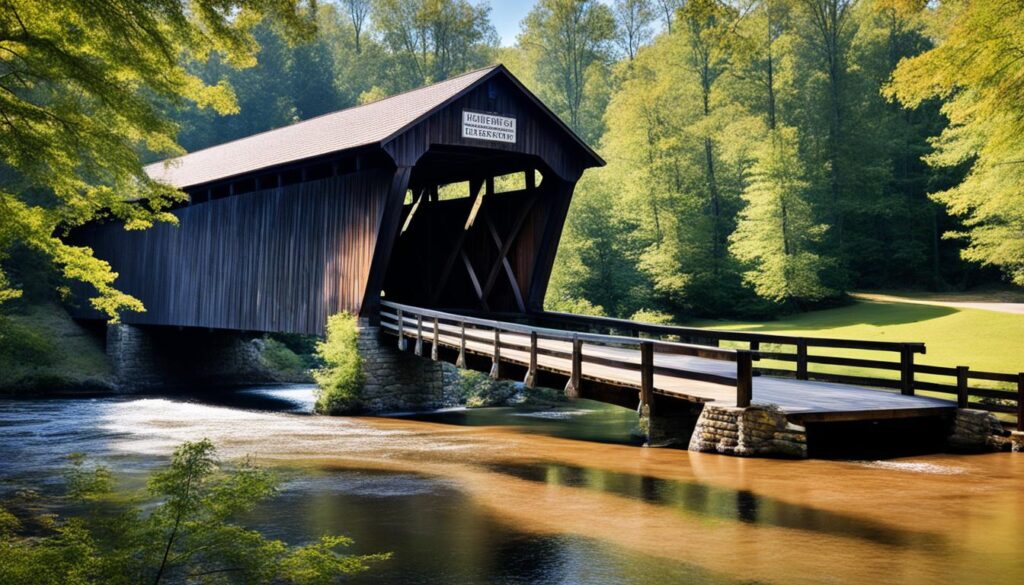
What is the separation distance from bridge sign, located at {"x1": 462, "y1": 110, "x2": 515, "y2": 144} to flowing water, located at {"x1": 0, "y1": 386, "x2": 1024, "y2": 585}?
665cm

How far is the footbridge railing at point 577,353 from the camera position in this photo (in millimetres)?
11219

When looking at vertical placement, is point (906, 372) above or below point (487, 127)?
below

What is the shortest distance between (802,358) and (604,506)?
708cm

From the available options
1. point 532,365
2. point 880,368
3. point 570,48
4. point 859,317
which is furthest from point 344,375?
point 570,48

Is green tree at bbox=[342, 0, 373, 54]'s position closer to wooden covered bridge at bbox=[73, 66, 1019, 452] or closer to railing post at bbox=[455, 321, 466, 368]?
wooden covered bridge at bbox=[73, 66, 1019, 452]

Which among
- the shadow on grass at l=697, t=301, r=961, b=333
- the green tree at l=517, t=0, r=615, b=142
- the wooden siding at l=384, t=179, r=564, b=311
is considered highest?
the green tree at l=517, t=0, r=615, b=142

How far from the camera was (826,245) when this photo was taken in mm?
36062

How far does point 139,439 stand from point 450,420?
19.4 feet

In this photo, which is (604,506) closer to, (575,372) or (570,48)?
(575,372)

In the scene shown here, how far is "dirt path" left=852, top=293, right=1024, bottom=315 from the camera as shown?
91.3 ft

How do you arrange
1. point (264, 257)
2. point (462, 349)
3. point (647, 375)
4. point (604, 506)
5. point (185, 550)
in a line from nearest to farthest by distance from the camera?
1. point (185, 550)
2. point (604, 506)
3. point (647, 375)
4. point (462, 349)
5. point (264, 257)

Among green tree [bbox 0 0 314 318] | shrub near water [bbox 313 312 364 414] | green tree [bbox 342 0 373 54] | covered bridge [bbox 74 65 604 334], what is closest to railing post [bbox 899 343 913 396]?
covered bridge [bbox 74 65 604 334]

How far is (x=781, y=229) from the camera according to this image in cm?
3184

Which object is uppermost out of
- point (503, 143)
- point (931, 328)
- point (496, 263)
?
point (503, 143)
